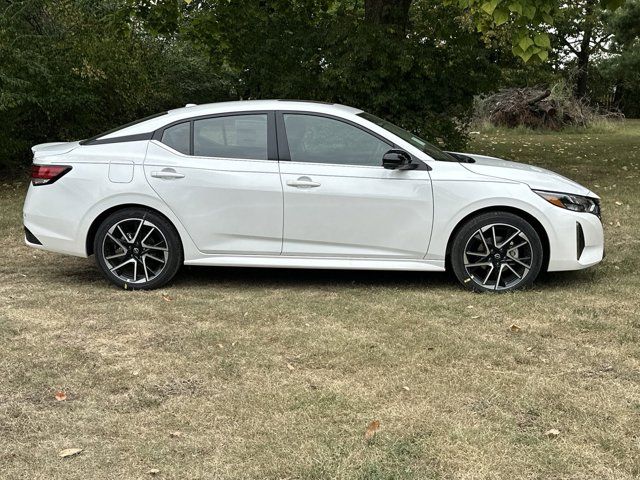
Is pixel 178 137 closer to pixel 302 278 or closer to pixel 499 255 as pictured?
pixel 302 278

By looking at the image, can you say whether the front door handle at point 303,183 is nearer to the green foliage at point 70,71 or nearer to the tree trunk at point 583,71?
the green foliage at point 70,71

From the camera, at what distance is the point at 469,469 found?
3.07 m

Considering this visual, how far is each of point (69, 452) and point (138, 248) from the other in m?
2.80

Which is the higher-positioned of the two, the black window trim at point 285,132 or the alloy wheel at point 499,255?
the black window trim at point 285,132

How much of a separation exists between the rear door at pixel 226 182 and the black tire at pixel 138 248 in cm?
20

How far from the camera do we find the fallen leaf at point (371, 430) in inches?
131

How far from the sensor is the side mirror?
559 cm

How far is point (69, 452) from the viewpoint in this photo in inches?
128

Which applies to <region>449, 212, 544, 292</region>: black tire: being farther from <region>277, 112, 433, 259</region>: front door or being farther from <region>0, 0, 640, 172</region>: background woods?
<region>0, 0, 640, 172</region>: background woods

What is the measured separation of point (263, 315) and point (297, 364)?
3.19 feet

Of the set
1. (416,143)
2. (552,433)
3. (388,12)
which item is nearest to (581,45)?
(388,12)

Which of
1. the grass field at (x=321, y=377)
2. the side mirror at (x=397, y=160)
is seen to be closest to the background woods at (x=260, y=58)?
the side mirror at (x=397, y=160)

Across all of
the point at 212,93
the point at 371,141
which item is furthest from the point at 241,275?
the point at 212,93

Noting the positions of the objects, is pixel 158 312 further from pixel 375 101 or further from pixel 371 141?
pixel 375 101
